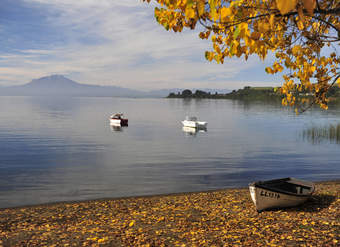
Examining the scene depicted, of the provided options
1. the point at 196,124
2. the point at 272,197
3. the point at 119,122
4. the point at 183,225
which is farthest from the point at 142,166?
the point at 119,122

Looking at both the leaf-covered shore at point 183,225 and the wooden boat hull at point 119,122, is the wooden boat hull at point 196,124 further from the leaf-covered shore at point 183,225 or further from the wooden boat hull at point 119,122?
the leaf-covered shore at point 183,225

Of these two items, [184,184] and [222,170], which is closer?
[184,184]

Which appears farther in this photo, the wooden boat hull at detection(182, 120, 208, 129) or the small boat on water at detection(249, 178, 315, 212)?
the wooden boat hull at detection(182, 120, 208, 129)

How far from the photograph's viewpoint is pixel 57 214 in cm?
1720

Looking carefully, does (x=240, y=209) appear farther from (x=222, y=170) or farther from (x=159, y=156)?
(x=159, y=156)

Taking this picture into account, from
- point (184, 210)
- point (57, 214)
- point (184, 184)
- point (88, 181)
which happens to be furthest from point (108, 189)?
Result: point (184, 210)

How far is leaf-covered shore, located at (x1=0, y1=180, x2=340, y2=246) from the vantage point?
35.1 feet

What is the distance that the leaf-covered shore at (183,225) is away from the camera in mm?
10711

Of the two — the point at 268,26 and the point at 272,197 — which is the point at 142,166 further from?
the point at 268,26

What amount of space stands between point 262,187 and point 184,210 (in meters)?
4.43

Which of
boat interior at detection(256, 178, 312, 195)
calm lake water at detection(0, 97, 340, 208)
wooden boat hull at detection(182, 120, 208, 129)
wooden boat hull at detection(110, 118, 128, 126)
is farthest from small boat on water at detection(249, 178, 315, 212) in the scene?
wooden boat hull at detection(110, 118, 128, 126)

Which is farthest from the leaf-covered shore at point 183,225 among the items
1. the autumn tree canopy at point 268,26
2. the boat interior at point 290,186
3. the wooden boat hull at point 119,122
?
the wooden boat hull at point 119,122

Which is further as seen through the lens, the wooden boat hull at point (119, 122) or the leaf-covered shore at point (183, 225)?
the wooden boat hull at point (119, 122)

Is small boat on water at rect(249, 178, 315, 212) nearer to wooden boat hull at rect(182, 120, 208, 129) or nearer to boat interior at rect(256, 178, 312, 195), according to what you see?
boat interior at rect(256, 178, 312, 195)
